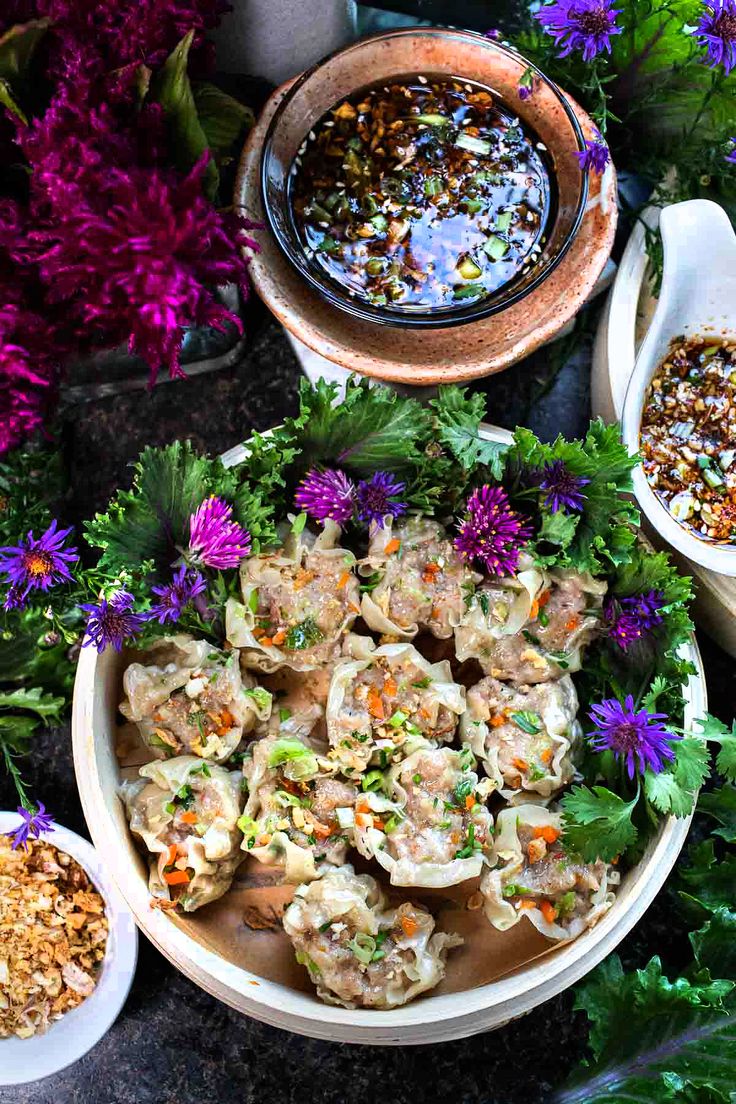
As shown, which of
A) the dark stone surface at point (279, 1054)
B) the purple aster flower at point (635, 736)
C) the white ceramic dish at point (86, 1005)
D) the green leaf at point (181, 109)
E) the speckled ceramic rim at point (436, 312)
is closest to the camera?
the green leaf at point (181, 109)

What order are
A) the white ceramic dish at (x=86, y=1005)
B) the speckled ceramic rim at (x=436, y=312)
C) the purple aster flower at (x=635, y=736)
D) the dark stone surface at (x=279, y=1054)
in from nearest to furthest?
the purple aster flower at (x=635, y=736) → the speckled ceramic rim at (x=436, y=312) → the white ceramic dish at (x=86, y=1005) → the dark stone surface at (x=279, y=1054)

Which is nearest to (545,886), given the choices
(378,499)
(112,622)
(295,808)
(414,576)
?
(295,808)

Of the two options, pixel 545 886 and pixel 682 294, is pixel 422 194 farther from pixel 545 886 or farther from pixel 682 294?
pixel 545 886

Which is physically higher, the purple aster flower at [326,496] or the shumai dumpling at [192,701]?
the purple aster flower at [326,496]

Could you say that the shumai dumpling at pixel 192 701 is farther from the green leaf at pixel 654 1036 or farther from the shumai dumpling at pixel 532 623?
the green leaf at pixel 654 1036

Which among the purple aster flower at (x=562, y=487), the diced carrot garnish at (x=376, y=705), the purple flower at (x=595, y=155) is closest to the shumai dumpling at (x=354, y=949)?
the diced carrot garnish at (x=376, y=705)

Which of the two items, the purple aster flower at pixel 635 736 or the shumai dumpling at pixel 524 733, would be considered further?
the shumai dumpling at pixel 524 733
